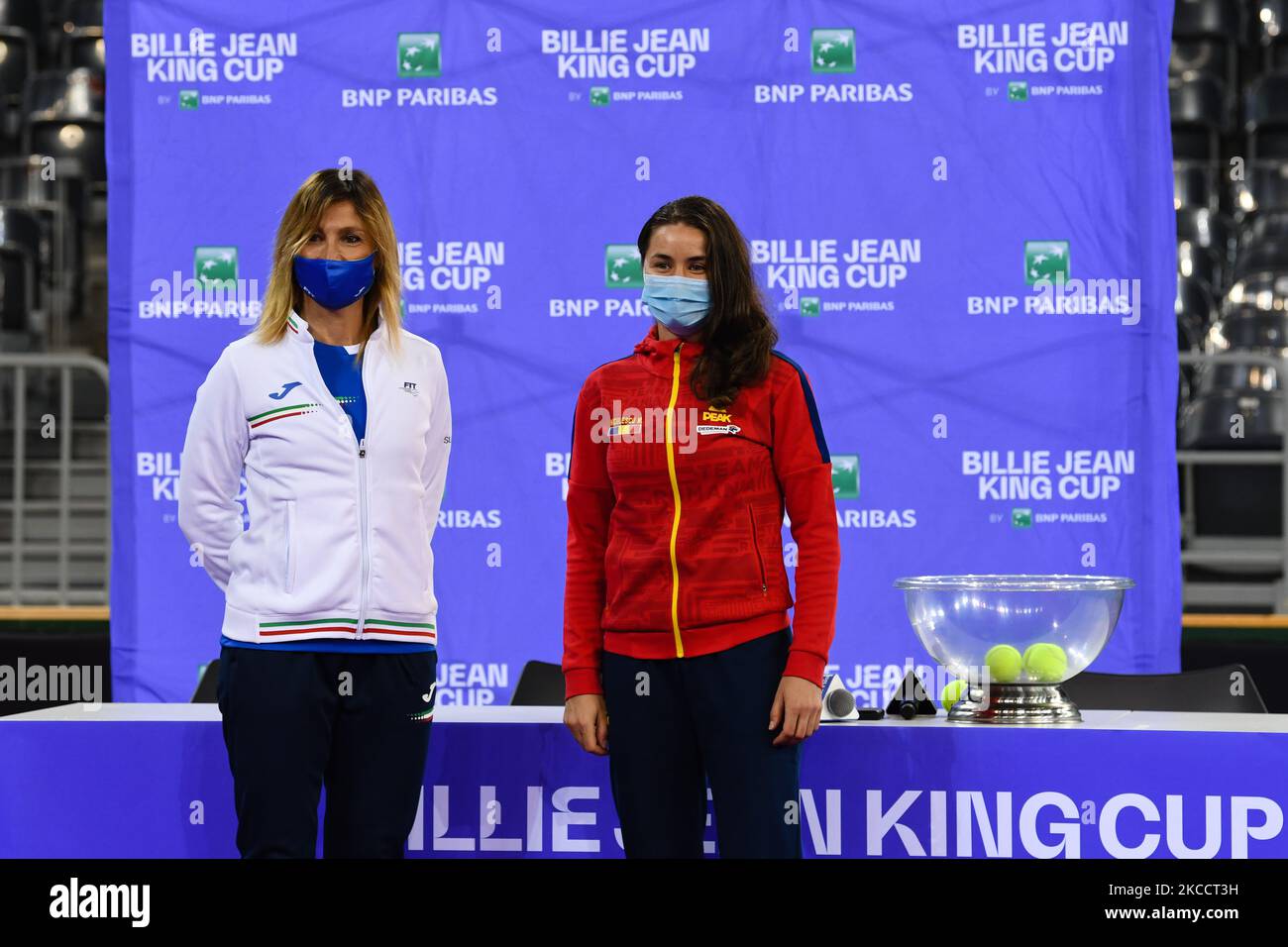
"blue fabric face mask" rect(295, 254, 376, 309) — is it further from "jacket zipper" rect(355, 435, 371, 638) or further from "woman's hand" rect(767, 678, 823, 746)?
"woman's hand" rect(767, 678, 823, 746)

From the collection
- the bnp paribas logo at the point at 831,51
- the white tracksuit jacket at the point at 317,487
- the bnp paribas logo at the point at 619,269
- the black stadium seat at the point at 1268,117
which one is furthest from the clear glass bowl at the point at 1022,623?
the black stadium seat at the point at 1268,117

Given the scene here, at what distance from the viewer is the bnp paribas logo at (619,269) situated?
4.21 m

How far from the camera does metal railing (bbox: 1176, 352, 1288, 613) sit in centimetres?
472

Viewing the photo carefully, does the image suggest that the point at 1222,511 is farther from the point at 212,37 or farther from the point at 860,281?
the point at 212,37

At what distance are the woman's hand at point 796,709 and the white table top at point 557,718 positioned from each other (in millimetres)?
367

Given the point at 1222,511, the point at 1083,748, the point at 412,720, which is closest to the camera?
the point at 412,720

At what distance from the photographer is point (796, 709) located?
2.01 m

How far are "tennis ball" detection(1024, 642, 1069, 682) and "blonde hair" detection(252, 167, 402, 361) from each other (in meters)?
1.10

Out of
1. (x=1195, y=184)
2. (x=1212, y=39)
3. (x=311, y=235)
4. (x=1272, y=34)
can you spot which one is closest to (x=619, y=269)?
(x=311, y=235)

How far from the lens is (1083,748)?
7.64ft

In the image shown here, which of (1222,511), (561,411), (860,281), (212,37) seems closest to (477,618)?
(561,411)

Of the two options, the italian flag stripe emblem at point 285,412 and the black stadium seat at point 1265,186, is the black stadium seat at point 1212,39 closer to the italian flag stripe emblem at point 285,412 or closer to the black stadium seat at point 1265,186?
the black stadium seat at point 1265,186

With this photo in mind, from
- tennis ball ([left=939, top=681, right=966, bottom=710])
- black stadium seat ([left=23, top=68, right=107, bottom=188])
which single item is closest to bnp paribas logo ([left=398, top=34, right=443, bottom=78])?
tennis ball ([left=939, top=681, right=966, bottom=710])

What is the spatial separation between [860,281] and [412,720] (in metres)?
2.41
